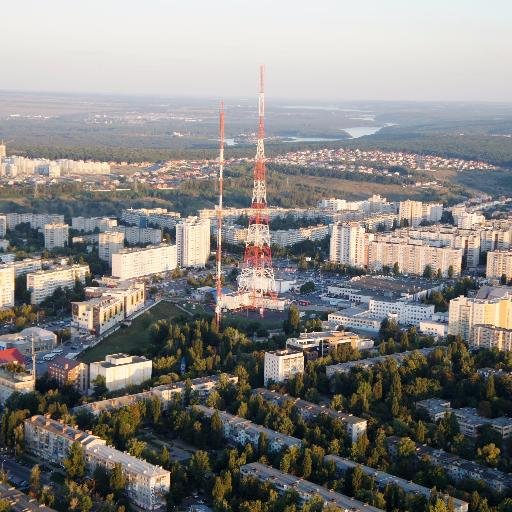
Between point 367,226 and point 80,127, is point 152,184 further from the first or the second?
point 80,127

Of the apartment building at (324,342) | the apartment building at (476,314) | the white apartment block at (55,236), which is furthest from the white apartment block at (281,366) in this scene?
the white apartment block at (55,236)

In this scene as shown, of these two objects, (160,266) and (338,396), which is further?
(160,266)

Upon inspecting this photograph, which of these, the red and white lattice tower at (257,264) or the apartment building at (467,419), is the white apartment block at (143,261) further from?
the apartment building at (467,419)

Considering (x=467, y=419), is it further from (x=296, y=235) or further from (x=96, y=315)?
(x=296, y=235)

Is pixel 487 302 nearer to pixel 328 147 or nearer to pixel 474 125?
pixel 328 147

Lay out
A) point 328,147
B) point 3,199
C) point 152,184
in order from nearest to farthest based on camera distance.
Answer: point 3,199, point 152,184, point 328,147

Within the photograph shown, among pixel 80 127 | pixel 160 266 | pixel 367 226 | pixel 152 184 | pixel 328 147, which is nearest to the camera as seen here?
pixel 160 266

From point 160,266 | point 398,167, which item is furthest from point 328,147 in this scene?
point 160,266
